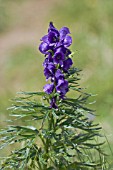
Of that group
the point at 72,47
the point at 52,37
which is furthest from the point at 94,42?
the point at 52,37

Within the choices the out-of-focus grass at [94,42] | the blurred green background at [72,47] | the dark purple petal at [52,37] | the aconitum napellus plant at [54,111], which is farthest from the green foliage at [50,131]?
the out-of-focus grass at [94,42]

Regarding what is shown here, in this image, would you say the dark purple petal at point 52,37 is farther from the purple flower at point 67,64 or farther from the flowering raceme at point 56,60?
the purple flower at point 67,64

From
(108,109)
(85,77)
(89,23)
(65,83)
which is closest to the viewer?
(65,83)

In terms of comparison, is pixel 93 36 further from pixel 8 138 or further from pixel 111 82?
pixel 8 138

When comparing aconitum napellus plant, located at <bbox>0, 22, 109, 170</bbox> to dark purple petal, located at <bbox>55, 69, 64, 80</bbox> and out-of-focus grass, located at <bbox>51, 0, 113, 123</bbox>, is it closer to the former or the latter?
dark purple petal, located at <bbox>55, 69, 64, 80</bbox>

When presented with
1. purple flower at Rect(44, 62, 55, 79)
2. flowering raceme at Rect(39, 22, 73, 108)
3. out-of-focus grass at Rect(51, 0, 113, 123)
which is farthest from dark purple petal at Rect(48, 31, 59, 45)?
out-of-focus grass at Rect(51, 0, 113, 123)

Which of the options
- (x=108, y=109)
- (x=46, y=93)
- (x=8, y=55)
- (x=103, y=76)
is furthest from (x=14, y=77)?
(x=46, y=93)

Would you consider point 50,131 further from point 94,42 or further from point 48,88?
point 94,42
